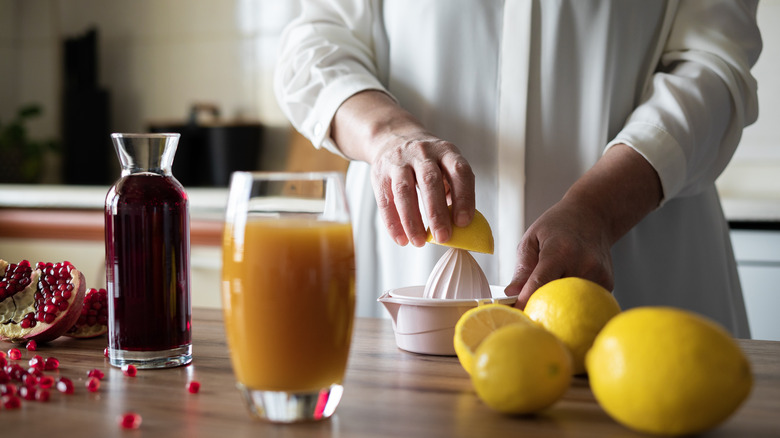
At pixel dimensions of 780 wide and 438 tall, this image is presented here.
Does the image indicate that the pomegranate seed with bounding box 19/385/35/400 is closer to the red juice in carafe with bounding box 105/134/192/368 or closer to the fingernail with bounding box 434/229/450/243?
the red juice in carafe with bounding box 105/134/192/368

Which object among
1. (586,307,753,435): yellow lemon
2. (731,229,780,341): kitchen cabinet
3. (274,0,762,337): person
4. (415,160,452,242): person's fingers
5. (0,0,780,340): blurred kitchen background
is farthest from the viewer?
(0,0,780,340): blurred kitchen background

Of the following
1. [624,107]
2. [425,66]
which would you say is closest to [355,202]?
[425,66]

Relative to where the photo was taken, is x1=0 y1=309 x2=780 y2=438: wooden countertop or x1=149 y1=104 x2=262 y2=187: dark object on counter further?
x1=149 y1=104 x2=262 y2=187: dark object on counter

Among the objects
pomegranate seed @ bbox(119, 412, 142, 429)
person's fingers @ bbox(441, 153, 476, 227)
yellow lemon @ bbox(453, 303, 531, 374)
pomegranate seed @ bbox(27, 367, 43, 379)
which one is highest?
person's fingers @ bbox(441, 153, 476, 227)

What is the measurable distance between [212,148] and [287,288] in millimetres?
2559

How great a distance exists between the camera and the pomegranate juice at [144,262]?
67 centimetres

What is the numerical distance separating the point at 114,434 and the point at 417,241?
409 millimetres

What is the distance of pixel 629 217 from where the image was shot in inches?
39.9

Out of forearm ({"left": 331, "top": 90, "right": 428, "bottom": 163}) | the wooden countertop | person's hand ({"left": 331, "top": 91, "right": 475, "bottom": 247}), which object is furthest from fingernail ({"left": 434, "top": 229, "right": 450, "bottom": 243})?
forearm ({"left": 331, "top": 90, "right": 428, "bottom": 163})

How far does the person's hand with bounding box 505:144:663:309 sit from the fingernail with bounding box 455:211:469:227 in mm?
85

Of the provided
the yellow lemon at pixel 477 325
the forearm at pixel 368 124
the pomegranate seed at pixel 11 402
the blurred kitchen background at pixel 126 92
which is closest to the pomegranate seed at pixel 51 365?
the pomegranate seed at pixel 11 402

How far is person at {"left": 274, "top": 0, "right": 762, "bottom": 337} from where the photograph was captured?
1.10 meters

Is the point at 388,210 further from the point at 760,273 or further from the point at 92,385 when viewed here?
the point at 760,273

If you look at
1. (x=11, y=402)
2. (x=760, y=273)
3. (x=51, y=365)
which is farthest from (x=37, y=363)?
(x=760, y=273)
